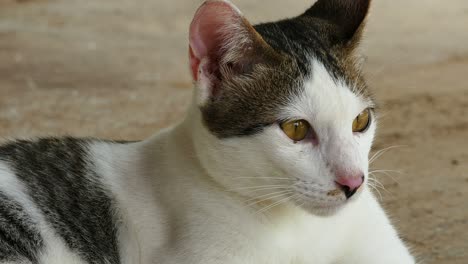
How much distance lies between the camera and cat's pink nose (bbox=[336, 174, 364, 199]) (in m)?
2.31

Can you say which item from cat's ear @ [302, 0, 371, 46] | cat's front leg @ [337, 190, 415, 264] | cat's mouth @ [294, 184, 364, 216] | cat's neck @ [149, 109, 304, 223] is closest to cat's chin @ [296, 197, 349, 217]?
cat's mouth @ [294, 184, 364, 216]

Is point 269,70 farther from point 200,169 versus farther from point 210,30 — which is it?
point 200,169

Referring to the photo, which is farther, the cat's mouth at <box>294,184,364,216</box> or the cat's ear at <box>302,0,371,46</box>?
the cat's ear at <box>302,0,371,46</box>

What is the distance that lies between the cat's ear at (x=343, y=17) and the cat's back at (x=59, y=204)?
833 millimetres

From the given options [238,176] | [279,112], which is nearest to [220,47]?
[279,112]

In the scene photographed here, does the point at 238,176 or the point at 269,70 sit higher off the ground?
the point at 269,70

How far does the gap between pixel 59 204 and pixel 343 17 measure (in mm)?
1143

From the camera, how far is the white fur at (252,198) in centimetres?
237

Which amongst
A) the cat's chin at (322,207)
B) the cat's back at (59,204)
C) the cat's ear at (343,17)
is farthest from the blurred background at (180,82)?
the cat's back at (59,204)

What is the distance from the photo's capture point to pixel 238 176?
2.48 m

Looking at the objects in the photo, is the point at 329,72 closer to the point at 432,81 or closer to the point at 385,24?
the point at 432,81

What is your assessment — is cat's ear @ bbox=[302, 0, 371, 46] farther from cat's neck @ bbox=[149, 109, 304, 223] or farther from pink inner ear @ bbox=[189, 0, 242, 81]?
cat's neck @ bbox=[149, 109, 304, 223]

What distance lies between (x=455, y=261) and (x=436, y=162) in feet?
3.43

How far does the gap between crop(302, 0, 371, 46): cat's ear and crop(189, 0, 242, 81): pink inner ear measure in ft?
1.33
